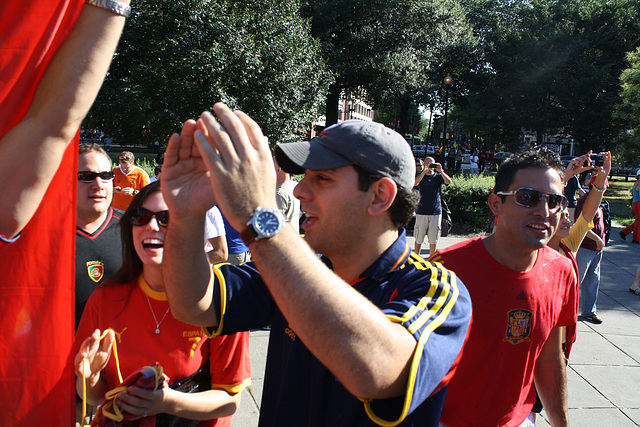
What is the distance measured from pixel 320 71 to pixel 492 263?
22883 mm

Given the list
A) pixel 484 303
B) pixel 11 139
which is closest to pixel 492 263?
pixel 484 303

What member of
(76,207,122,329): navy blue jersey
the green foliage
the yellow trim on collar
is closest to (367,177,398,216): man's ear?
the yellow trim on collar

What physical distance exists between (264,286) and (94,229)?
2144 millimetres

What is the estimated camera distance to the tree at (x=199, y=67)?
20.2 meters

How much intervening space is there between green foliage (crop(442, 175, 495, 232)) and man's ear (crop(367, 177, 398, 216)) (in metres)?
13.1

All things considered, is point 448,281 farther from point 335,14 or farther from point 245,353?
point 335,14

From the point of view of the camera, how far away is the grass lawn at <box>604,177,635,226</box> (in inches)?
765

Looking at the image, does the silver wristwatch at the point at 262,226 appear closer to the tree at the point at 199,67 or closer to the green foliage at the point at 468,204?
the green foliage at the point at 468,204

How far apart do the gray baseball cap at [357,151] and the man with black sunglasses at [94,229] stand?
2.01 m

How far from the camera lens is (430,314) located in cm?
143

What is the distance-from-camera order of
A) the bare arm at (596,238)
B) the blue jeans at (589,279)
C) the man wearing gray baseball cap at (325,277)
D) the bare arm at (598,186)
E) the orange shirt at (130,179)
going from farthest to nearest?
the orange shirt at (130,179), the blue jeans at (589,279), the bare arm at (596,238), the bare arm at (598,186), the man wearing gray baseball cap at (325,277)

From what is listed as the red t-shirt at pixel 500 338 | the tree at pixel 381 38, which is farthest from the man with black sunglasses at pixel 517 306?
the tree at pixel 381 38

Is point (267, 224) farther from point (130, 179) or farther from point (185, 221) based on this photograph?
point (130, 179)

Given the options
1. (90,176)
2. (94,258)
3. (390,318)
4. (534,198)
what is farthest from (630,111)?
(390,318)
